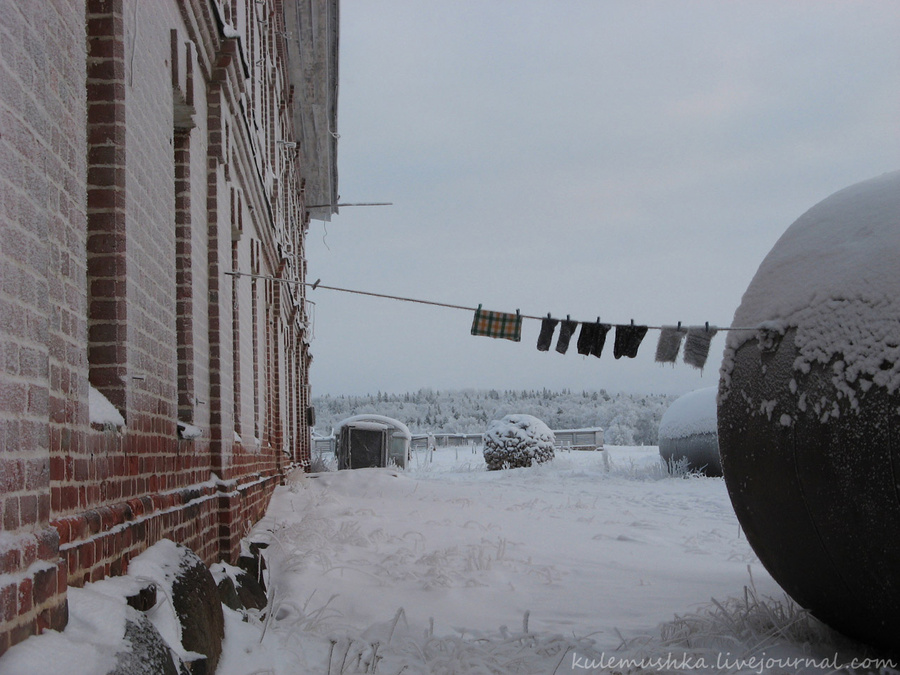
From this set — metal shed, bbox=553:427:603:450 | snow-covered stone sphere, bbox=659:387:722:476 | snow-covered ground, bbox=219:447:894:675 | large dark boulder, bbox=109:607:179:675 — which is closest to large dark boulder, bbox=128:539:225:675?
snow-covered ground, bbox=219:447:894:675

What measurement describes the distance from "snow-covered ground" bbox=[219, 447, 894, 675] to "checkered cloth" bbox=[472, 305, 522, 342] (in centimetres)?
170

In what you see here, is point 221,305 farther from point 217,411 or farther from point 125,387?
point 125,387

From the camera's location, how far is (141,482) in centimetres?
378

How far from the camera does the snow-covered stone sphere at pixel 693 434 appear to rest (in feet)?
58.6

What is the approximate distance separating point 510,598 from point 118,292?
3.28 m

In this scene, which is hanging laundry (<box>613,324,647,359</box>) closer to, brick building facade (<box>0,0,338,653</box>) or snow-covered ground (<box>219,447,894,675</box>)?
snow-covered ground (<box>219,447,894,675</box>)

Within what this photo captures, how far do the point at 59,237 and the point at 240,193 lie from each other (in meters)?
5.02

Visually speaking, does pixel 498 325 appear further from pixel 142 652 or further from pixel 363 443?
pixel 363 443

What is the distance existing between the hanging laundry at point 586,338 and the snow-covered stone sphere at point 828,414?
4.32ft

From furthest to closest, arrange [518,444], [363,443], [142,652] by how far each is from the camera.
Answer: [363,443] < [518,444] < [142,652]

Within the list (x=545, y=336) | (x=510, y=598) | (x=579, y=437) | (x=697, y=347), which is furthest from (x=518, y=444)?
(x=579, y=437)

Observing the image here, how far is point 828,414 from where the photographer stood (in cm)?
355

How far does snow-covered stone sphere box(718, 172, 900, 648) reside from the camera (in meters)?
3.42

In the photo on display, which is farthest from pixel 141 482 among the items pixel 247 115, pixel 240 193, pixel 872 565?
pixel 247 115
